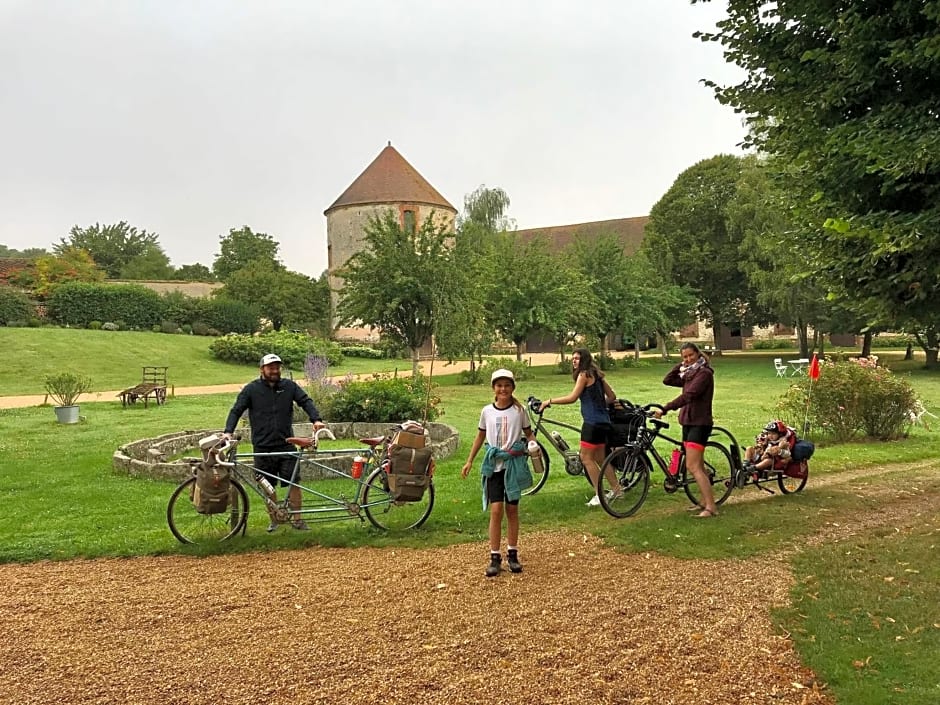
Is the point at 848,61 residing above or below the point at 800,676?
above

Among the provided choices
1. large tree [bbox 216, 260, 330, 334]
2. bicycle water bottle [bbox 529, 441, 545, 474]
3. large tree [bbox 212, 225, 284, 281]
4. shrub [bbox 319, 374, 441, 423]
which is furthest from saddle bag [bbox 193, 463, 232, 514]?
large tree [bbox 212, 225, 284, 281]

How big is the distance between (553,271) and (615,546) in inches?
972

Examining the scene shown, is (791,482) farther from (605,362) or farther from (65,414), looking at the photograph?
(605,362)

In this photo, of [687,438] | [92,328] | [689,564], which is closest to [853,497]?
[687,438]

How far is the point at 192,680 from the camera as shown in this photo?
361 cm

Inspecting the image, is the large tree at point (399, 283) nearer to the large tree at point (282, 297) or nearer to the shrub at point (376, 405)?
the shrub at point (376, 405)

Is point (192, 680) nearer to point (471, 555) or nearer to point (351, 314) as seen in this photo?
point (471, 555)

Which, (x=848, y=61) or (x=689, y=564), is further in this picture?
(x=848, y=61)

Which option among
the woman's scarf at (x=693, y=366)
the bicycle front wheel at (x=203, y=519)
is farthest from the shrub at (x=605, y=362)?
the bicycle front wheel at (x=203, y=519)

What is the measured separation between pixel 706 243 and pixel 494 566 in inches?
1498

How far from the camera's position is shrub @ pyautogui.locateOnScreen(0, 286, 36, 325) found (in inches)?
1467

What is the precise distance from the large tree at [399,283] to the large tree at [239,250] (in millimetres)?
58486

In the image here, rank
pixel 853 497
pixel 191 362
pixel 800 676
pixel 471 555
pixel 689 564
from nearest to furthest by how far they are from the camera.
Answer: pixel 800 676, pixel 689 564, pixel 471 555, pixel 853 497, pixel 191 362

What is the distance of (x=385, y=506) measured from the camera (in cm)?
670
